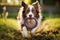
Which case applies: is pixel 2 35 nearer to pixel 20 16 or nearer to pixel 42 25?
pixel 20 16

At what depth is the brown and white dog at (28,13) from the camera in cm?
138

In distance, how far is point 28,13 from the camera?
1.37 m

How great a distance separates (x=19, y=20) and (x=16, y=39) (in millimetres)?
224

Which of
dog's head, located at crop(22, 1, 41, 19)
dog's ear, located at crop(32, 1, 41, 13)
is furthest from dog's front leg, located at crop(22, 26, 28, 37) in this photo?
dog's ear, located at crop(32, 1, 41, 13)

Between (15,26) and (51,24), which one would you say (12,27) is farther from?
Result: (51,24)

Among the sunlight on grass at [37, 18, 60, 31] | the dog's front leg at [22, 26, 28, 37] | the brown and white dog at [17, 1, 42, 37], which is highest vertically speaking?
the brown and white dog at [17, 1, 42, 37]

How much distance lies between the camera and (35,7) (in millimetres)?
1394

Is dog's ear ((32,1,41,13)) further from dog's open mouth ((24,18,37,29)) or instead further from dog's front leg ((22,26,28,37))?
dog's front leg ((22,26,28,37))

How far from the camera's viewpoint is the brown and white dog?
1378 millimetres

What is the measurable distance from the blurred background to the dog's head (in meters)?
0.05

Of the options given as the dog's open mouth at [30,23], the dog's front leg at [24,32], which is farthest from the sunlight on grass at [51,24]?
the dog's front leg at [24,32]

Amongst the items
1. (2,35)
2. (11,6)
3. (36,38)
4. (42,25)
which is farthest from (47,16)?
(2,35)

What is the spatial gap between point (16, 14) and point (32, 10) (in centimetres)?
21

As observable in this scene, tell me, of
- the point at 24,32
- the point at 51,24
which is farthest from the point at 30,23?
the point at 51,24
